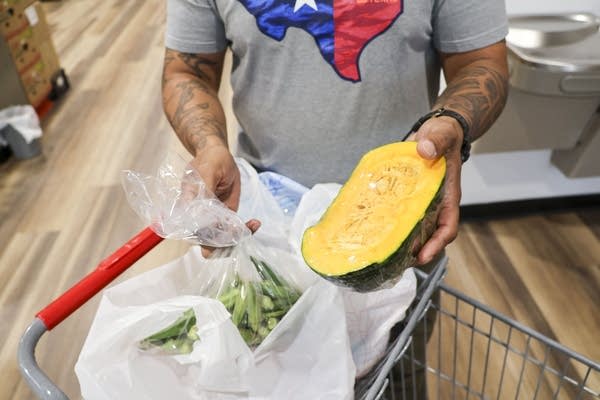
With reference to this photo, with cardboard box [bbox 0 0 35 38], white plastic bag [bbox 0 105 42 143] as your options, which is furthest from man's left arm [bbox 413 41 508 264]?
cardboard box [bbox 0 0 35 38]

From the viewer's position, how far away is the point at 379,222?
51 centimetres

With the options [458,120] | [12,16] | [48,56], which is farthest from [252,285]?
[48,56]

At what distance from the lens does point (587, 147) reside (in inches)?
61.6

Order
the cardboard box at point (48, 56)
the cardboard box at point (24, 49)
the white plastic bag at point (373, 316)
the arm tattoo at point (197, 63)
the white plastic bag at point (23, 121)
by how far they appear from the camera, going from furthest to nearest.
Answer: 1. the cardboard box at point (48, 56)
2. the cardboard box at point (24, 49)
3. the white plastic bag at point (23, 121)
4. the arm tattoo at point (197, 63)
5. the white plastic bag at point (373, 316)

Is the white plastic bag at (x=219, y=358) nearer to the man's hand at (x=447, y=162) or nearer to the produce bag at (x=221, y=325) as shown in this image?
the produce bag at (x=221, y=325)

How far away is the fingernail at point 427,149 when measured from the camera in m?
0.51

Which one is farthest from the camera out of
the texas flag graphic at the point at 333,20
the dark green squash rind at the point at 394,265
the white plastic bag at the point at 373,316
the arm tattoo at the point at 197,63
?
the arm tattoo at the point at 197,63

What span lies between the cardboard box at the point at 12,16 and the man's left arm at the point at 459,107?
2.39 metres

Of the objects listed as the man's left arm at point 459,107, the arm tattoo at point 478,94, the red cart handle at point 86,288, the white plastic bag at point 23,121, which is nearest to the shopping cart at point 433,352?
the red cart handle at point 86,288

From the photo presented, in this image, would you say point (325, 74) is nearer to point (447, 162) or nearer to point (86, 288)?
point (447, 162)

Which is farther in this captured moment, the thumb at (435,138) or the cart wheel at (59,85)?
the cart wheel at (59,85)

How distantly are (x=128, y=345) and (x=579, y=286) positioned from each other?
1508 millimetres

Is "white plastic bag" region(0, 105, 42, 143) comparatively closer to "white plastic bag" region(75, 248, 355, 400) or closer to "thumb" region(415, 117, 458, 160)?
"white plastic bag" region(75, 248, 355, 400)

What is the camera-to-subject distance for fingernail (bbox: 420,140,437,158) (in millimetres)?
507
